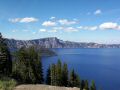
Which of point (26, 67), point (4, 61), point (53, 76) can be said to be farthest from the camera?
point (53, 76)

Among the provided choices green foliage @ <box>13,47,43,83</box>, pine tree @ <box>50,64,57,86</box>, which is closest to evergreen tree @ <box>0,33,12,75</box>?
green foliage @ <box>13,47,43,83</box>

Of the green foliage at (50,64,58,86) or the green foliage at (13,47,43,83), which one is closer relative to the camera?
the green foliage at (13,47,43,83)

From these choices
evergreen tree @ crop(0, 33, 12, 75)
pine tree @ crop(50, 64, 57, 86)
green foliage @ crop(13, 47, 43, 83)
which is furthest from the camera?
pine tree @ crop(50, 64, 57, 86)

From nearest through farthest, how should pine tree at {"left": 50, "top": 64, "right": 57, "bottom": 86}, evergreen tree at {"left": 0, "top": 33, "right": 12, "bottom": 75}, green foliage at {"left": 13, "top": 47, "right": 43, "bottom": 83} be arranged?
evergreen tree at {"left": 0, "top": 33, "right": 12, "bottom": 75} → green foliage at {"left": 13, "top": 47, "right": 43, "bottom": 83} → pine tree at {"left": 50, "top": 64, "right": 57, "bottom": 86}

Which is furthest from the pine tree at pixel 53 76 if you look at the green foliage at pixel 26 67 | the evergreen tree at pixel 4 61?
the evergreen tree at pixel 4 61

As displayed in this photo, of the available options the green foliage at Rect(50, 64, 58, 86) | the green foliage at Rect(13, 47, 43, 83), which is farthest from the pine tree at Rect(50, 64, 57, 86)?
the green foliage at Rect(13, 47, 43, 83)

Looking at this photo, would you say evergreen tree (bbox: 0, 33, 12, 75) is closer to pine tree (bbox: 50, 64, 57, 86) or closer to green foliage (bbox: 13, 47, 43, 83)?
green foliage (bbox: 13, 47, 43, 83)

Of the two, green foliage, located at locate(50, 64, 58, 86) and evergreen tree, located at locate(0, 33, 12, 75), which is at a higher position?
evergreen tree, located at locate(0, 33, 12, 75)

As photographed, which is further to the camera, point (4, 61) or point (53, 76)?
point (53, 76)

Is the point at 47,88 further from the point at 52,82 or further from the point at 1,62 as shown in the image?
the point at 52,82

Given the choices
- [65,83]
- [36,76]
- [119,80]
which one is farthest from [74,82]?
[119,80]

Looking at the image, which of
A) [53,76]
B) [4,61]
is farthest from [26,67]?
[53,76]

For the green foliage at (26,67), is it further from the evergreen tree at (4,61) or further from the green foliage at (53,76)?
the green foliage at (53,76)

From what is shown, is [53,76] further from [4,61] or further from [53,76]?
[4,61]
